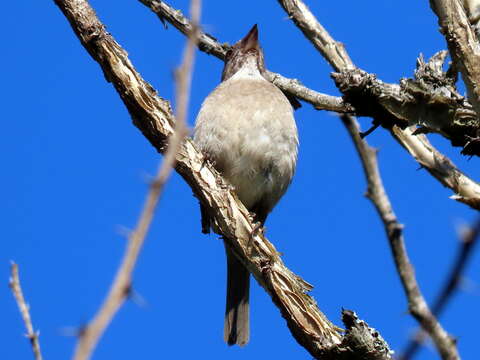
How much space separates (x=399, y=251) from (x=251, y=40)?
6.27m

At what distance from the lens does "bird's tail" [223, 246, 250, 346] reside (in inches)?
258

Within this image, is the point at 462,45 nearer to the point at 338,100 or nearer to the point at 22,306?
the point at 338,100

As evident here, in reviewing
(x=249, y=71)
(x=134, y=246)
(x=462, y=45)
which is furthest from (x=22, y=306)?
(x=249, y=71)

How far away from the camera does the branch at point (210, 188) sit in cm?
474

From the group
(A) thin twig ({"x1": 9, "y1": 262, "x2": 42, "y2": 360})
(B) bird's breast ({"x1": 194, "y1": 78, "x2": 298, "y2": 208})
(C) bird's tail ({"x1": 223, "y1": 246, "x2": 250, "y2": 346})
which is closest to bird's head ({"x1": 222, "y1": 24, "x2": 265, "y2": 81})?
(B) bird's breast ({"x1": 194, "y1": 78, "x2": 298, "y2": 208})

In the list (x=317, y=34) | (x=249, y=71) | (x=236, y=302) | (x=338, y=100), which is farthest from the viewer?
(x=249, y=71)

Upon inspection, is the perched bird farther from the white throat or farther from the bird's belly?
the white throat

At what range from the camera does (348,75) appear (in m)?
4.29

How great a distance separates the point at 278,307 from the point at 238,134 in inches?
73.6

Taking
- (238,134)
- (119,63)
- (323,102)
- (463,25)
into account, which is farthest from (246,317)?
(463,25)

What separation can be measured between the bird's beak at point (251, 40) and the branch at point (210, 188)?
281 cm

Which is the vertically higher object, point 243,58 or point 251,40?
point 251,40

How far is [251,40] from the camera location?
773 centimetres

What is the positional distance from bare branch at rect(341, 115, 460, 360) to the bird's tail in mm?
4895
